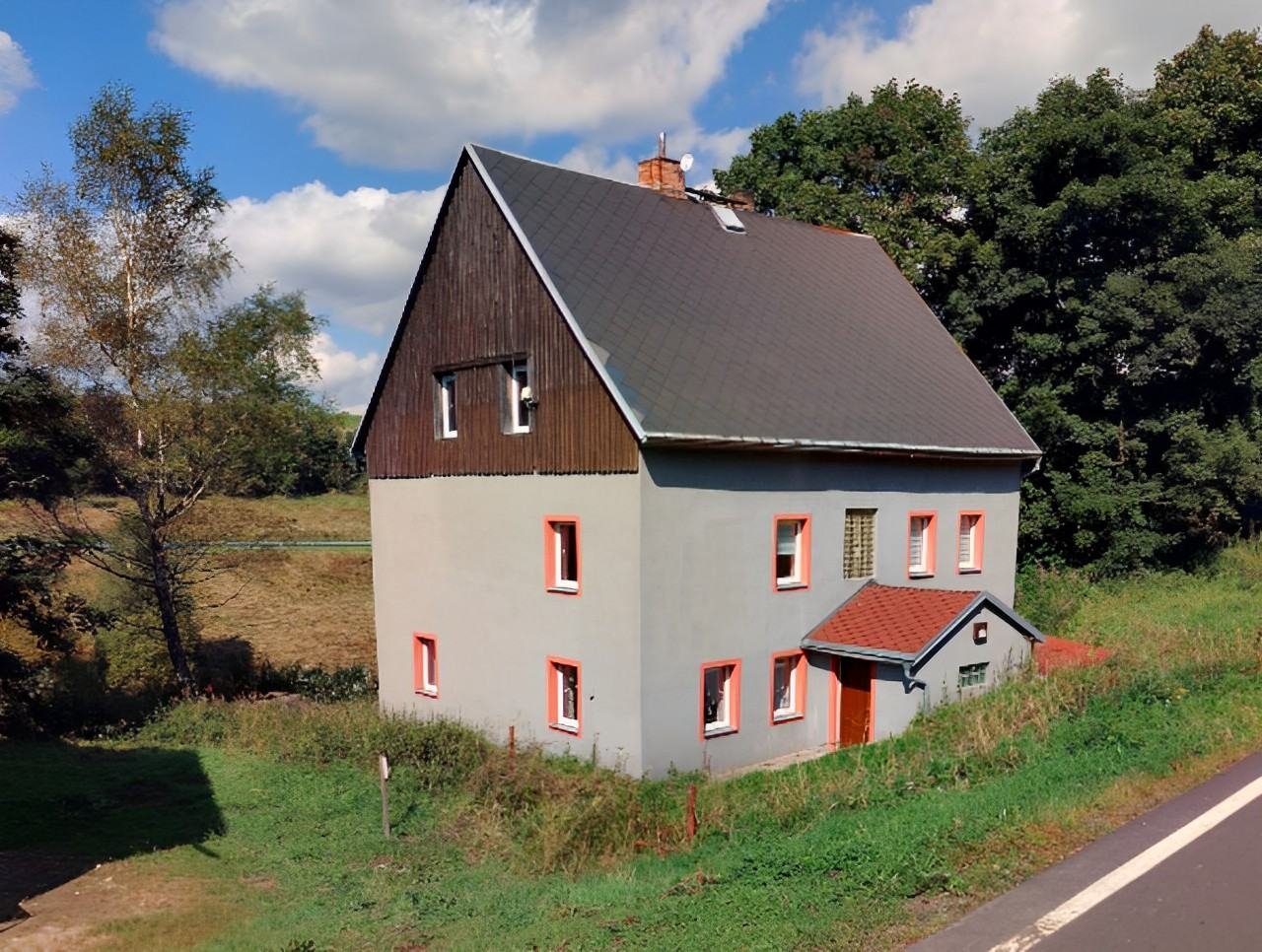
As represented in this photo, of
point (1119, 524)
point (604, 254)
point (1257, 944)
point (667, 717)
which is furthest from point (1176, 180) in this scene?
point (1257, 944)

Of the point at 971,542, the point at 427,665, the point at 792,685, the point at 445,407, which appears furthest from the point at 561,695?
the point at 971,542

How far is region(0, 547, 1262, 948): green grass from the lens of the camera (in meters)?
7.39

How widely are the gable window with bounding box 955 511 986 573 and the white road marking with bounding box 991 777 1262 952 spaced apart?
12680 mm

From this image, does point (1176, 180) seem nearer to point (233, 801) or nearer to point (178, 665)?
point (233, 801)

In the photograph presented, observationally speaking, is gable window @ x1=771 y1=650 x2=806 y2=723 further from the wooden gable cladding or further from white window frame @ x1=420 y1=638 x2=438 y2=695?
white window frame @ x1=420 y1=638 x2=438 y2=695

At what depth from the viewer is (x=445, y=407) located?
64.2ft

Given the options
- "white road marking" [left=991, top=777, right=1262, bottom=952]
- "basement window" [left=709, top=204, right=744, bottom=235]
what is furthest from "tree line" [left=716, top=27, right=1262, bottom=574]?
"white road marking" [left=991, top=777, right=1262, bottom=952]

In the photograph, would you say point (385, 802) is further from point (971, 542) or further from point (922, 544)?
point (971, 542)

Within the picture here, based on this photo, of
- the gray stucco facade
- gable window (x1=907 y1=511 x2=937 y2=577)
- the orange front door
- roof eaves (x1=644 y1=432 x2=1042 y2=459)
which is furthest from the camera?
gable window (x1=907 y1=511 x2=937 y2=577)

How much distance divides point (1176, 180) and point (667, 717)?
22.5m

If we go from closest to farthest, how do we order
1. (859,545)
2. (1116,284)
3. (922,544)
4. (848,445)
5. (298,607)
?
1. (848,445)
2. (859,545)
3. (922,544)
4. (1116,284)
5. (298,607)

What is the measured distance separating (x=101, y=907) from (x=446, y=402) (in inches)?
439

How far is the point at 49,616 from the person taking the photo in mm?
19328

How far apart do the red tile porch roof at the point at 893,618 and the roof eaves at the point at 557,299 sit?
6.02 metres
